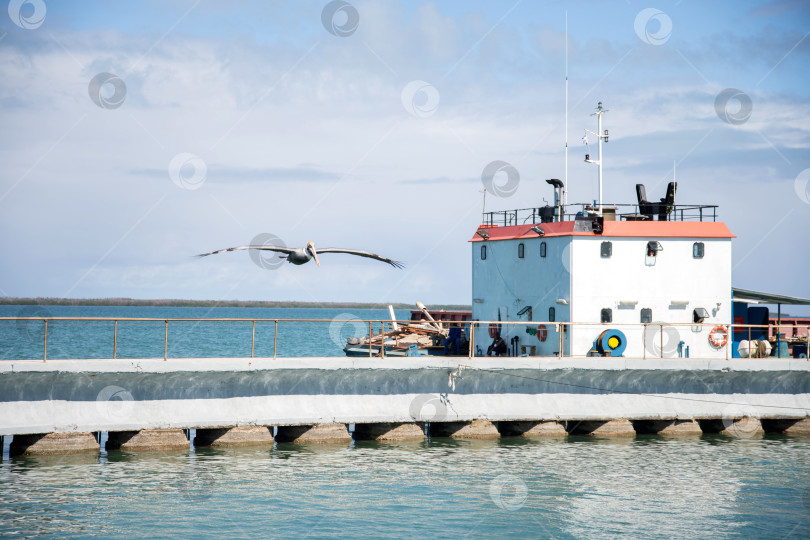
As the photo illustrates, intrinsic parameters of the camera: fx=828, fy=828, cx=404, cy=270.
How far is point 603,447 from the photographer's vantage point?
25.2 meters

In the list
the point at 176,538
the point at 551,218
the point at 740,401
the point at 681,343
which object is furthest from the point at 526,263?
the point at 176,538

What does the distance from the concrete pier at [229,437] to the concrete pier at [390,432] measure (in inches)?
135

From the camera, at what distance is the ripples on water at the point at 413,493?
17094mm

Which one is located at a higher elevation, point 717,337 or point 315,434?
point 717,337

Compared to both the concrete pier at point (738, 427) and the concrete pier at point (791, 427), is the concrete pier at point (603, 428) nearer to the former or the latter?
the concrete pier at point (738, 427)

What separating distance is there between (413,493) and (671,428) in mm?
11545

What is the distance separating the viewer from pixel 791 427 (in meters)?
28.3

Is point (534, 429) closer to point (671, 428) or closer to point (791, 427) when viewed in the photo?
point (671, 428)

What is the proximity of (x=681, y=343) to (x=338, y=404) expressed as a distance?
465 inches

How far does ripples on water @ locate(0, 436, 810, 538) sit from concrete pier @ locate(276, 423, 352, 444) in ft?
0.92

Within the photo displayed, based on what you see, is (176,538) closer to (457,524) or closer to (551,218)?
(457,524)

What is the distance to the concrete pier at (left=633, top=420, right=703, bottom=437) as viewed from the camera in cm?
2728

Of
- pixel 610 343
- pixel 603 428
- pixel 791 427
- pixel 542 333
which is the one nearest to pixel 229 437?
pixel 542 333

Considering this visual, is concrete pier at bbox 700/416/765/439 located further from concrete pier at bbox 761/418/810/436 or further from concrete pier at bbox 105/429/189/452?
concrete pier at bbox 105/429/189/452
